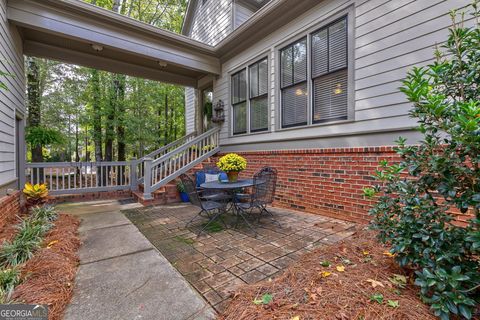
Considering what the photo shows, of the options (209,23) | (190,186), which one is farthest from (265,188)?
(209,23)

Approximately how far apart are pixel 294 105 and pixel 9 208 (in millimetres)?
5379

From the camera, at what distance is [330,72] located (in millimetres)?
4152

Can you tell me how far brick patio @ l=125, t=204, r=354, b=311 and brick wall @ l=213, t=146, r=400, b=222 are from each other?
27cm

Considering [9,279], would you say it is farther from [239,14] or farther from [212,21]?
[212,21]

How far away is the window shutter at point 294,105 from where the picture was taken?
4.64 m

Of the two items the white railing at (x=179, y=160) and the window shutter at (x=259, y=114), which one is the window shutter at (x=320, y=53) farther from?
the white railing at (x=179, y=160)

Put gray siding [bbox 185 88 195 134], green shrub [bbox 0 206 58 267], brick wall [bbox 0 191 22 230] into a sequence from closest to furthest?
1. green shrub [bbox 0 206 58 267]
2. brick wall [bbox 0 191 22 230]
3. gray siding [bbox 185 88 195 134]

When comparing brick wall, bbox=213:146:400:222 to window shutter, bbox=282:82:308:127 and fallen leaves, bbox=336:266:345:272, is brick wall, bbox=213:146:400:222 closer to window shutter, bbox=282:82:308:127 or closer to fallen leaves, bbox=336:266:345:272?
window shutter, bbox=282:82:308:127

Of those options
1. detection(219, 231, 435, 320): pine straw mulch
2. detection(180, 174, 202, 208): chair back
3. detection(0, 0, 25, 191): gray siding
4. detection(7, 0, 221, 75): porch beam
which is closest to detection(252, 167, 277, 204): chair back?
detection(180, 174, 202, 208): chair back

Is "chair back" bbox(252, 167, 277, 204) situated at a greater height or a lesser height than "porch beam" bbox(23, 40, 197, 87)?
lesser

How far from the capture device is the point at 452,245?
163 cm

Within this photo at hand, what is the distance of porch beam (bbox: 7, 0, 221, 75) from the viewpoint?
4.24m

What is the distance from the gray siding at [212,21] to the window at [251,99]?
2.36 metres

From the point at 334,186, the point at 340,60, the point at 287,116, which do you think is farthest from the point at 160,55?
the point at 334,186
